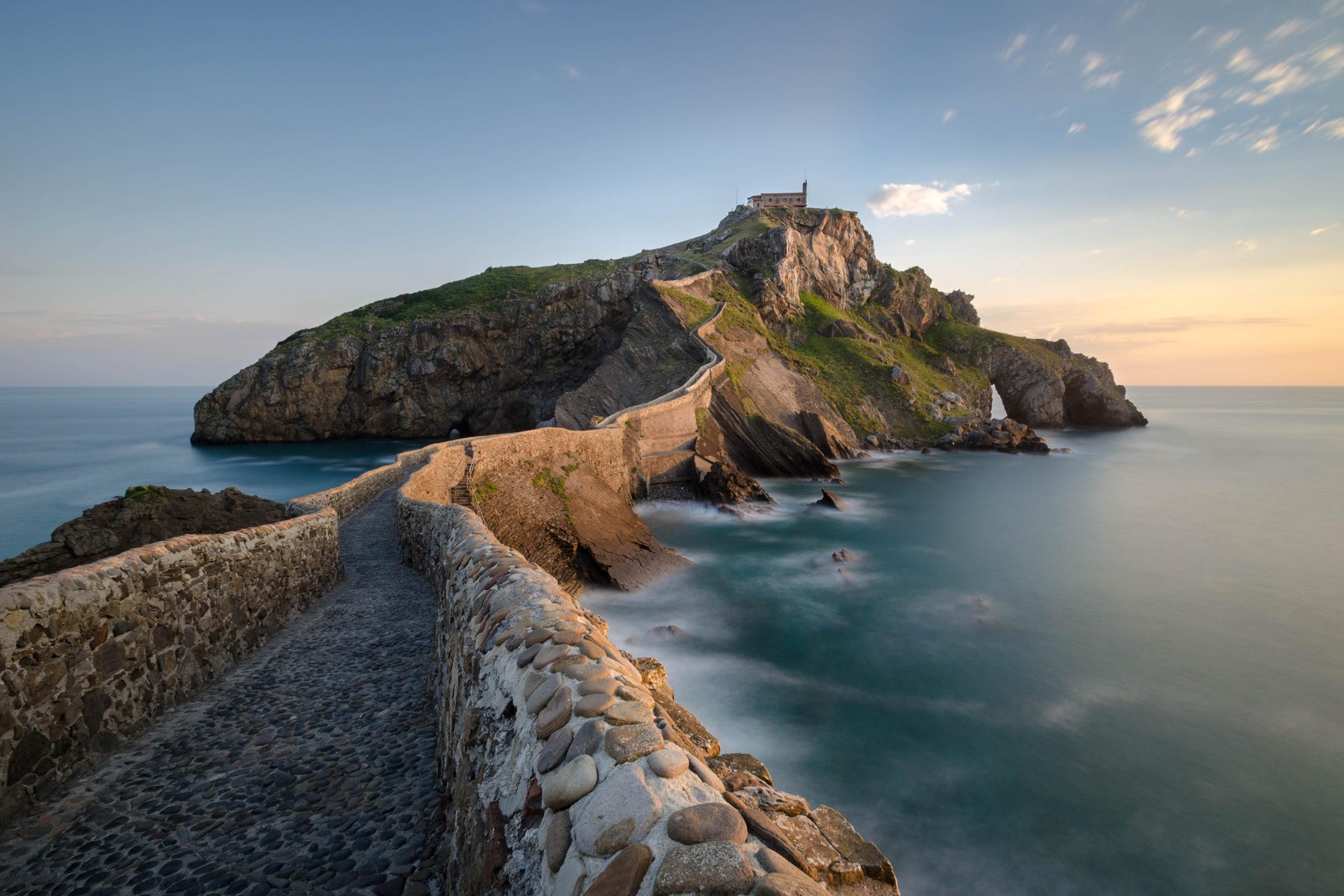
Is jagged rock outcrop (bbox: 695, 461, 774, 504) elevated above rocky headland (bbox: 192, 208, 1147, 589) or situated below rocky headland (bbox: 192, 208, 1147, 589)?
below

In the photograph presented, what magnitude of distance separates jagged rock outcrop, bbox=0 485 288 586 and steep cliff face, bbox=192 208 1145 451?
26.7m

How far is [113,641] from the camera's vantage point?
4.64 m

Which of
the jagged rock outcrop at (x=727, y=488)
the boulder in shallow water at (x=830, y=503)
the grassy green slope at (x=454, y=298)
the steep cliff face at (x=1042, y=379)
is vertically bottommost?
the boulder in shallow water at (x=830, y=503)

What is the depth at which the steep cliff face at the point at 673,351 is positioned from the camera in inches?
1574

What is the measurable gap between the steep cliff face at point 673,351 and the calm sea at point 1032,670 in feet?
43.5

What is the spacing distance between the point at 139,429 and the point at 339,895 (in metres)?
81.1

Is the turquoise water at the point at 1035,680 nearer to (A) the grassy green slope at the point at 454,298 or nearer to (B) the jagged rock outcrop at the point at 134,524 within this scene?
(B) the jagged rock outcrop at the point at 134,524

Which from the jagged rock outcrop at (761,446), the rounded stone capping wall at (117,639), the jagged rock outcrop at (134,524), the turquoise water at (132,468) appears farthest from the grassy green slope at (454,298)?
the rounded stone capping wall at (117,639)

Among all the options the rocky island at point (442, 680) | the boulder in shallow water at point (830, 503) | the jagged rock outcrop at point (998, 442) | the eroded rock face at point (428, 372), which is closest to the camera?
the rocky island at point (442, 680)

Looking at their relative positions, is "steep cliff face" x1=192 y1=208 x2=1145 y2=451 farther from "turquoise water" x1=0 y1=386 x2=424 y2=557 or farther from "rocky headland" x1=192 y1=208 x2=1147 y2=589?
"turquoise water" x1=0 y1=386 x2=424 y2=557

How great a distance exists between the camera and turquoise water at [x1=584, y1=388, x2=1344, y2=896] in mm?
7855

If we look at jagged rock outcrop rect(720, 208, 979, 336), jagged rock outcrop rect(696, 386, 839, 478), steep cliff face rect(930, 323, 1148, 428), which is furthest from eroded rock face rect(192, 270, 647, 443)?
steep cliff face rect(930, 323, 1148, 428)

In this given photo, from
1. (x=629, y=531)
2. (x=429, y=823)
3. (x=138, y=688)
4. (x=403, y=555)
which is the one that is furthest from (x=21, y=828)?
(x=629, y=531)

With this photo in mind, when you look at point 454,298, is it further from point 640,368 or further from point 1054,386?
point 1054,386
